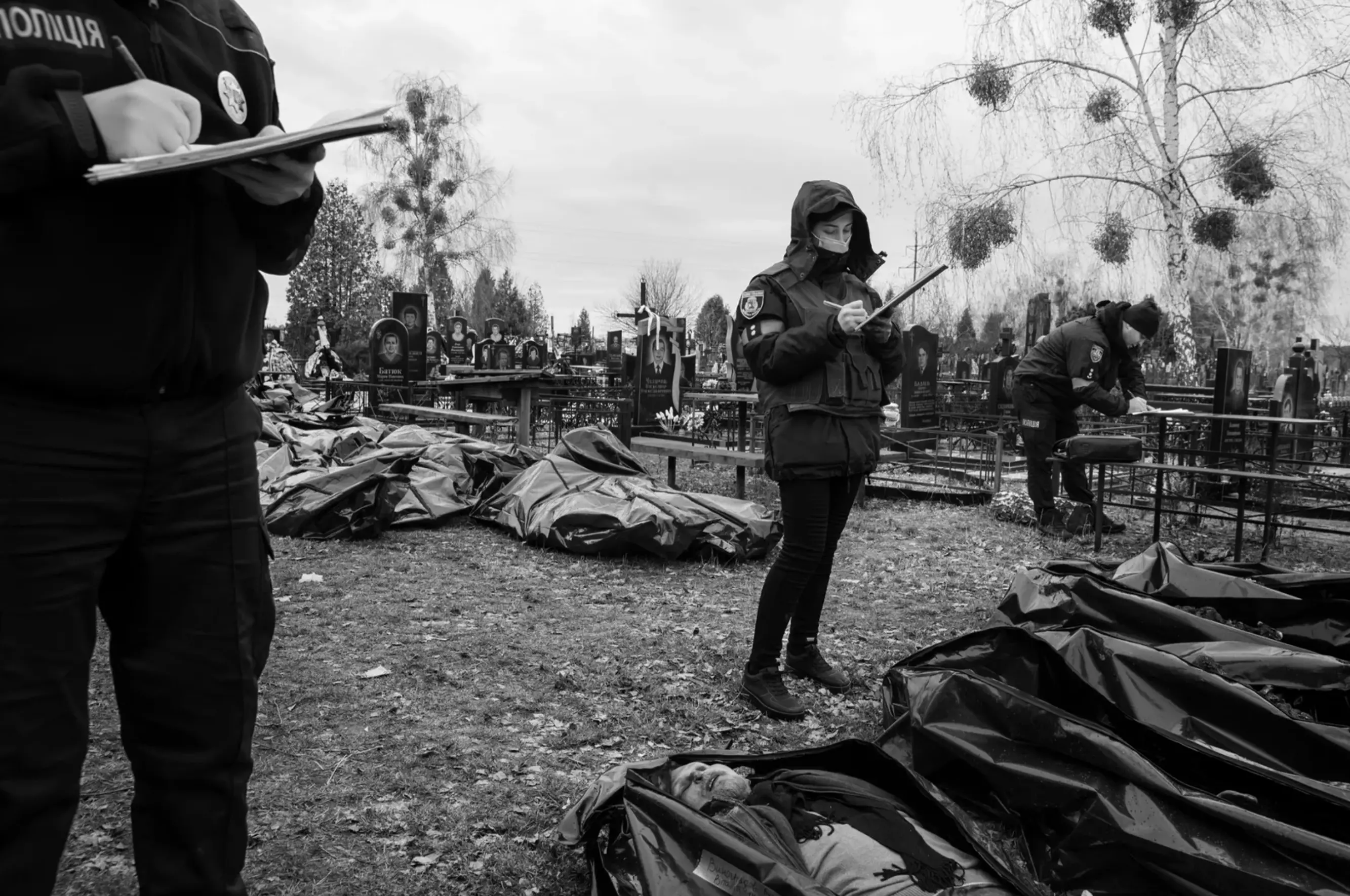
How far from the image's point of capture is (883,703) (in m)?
2.81

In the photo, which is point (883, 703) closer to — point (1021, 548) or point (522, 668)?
point (522, 668)

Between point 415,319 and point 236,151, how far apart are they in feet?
55.9

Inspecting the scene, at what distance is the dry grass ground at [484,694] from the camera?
240 centimetres

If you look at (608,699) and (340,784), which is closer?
(340,784)

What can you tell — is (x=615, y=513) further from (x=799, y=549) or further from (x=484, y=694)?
(x=799, y=549)

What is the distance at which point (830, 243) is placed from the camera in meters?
3.43

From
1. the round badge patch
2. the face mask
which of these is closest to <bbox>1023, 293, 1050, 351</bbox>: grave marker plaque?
the face mask

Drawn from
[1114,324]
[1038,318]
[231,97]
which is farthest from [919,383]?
[231,97]

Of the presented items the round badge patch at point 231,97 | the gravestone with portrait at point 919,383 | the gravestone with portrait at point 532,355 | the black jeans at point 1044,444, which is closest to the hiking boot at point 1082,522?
the black jeans at point 1044,444

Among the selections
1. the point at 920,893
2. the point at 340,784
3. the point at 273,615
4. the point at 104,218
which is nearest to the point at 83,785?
the point at 340,784

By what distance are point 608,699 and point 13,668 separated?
2498 millimetres

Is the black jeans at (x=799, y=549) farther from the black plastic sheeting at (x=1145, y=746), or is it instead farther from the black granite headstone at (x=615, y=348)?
the black granite headstone at (x=615, y=348)

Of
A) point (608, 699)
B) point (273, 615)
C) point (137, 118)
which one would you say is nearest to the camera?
point (137, 118)

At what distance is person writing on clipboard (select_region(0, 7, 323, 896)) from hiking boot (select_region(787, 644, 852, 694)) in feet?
8.18
